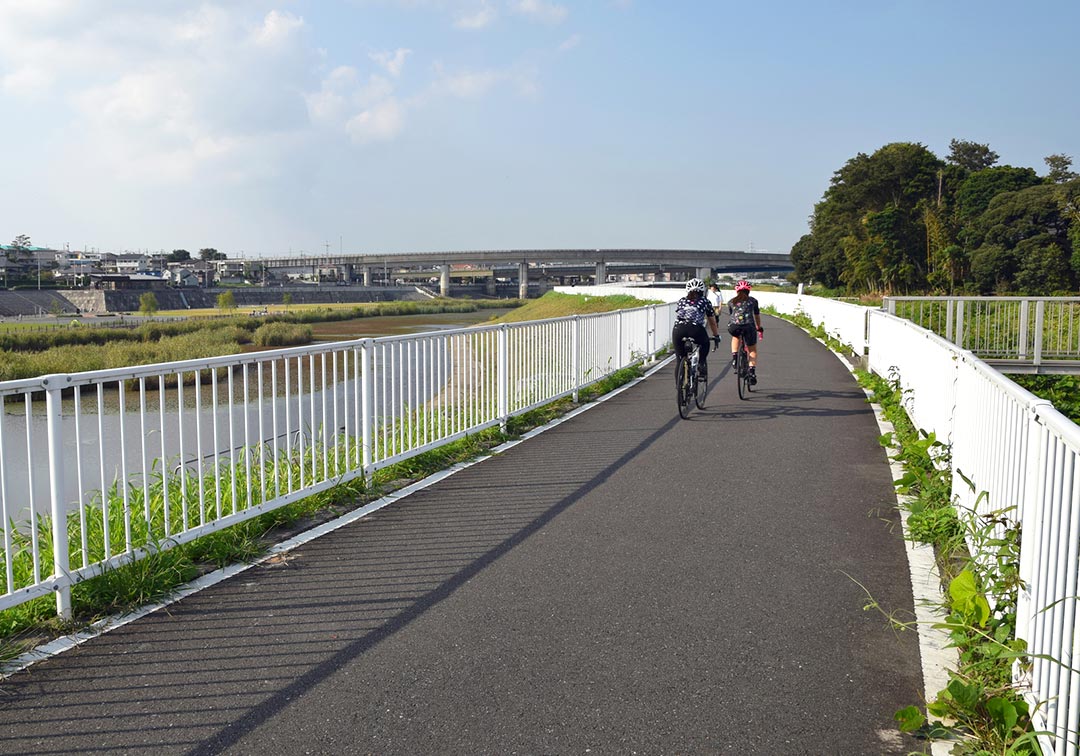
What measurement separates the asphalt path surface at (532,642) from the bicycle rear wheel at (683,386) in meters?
4.00

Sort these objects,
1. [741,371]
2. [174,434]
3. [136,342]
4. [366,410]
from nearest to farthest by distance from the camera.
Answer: [366,410], [741,371], [174,434], [136,342]

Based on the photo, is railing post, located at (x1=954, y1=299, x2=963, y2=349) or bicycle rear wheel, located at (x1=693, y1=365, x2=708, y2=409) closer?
bicycle rear wheel, located at (x1=693, y1=365, x2=708, y2=409)

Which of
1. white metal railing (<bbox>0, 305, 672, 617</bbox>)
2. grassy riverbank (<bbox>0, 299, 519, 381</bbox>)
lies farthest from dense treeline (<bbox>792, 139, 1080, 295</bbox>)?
white metal railing (<bbox>0, 305, 672, 617</bbox>)

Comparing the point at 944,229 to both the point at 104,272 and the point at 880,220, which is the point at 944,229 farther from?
the point at 104,272

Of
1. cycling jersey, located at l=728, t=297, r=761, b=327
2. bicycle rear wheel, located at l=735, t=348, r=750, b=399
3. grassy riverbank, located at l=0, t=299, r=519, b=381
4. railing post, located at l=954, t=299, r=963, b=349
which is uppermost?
cycling jersey, located at l=728, t=297, r=761, b=327

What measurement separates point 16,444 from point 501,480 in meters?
13.2

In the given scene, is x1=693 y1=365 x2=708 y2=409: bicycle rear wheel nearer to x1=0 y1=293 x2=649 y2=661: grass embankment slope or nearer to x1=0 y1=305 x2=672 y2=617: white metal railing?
x1=0 y1=305 x2=672 y2=617: white metal railing

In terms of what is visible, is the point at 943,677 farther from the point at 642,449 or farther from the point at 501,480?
the point at 642,449

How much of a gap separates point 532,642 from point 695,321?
8.06m

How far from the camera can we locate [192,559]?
557 centimetres

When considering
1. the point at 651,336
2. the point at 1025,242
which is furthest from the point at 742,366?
the point at 1025,242

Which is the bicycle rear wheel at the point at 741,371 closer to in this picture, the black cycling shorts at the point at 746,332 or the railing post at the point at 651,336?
the black cycling shorts at the point at 746,332

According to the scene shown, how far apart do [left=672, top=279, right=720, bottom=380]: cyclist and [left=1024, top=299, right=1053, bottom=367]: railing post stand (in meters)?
9.50

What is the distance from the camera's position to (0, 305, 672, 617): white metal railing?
4699 mm
